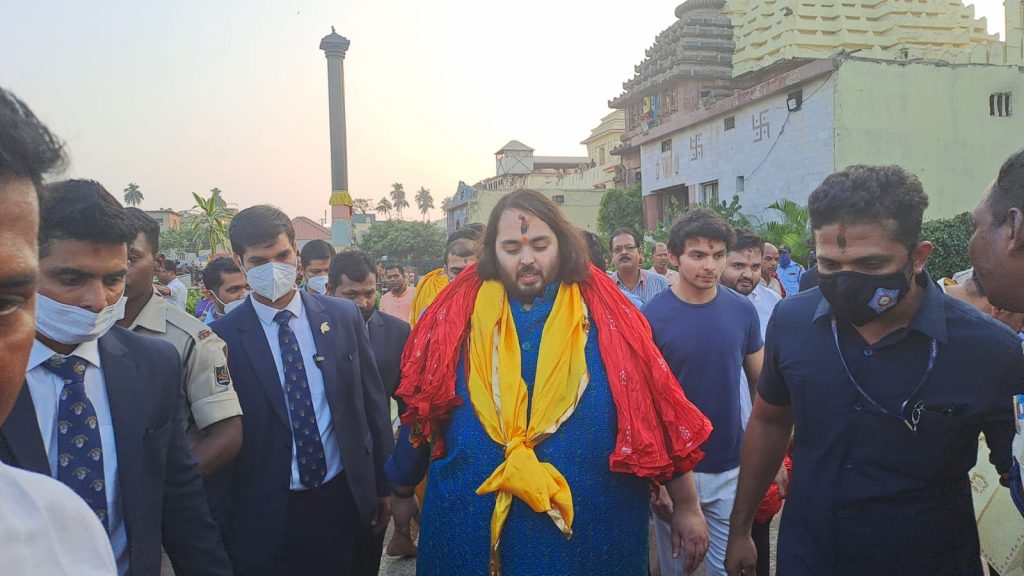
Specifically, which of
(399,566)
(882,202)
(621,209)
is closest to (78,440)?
(882,202)

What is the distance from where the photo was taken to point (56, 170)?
3.34 ft

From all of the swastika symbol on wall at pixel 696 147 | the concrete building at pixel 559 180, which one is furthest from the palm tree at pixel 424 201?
the swastika symbol on wall at pixel 696 147

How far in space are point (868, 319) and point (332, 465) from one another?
2229mm

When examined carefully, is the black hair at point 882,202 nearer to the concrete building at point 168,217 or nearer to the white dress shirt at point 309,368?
the white dress shirt at point 309,368

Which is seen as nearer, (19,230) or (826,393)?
(19,230)

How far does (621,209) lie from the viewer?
3178 cm

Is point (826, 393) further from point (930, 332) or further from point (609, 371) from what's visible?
point (609, 371)

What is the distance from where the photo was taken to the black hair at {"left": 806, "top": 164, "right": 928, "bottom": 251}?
2105 mm

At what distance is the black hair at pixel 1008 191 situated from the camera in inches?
69.7

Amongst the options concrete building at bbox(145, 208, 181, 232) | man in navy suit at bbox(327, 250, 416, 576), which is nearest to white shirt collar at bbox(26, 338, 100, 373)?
man in navy suit at bbox(327, 250, 416, 576)

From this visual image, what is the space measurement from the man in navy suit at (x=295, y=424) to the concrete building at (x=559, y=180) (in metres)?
19.9

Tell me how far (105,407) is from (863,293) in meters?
2.36

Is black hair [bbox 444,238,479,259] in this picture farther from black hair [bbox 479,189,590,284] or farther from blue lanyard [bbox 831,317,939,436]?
blue lanyard [bbox 831,317,939,436]

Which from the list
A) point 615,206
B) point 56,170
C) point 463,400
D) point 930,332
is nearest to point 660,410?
point 463,400
